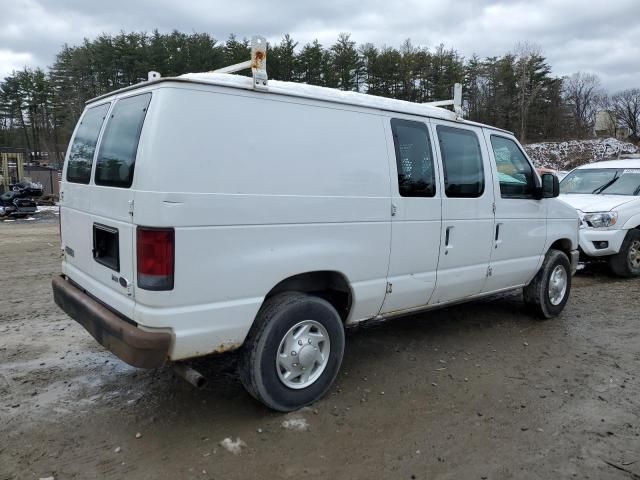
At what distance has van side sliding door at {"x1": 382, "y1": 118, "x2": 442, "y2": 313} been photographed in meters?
3.94

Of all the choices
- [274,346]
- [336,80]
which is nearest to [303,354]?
[274,346]

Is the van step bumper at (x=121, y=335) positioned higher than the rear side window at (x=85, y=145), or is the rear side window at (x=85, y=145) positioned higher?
the rear side window at (x=85, y=145)

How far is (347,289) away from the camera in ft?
12.3

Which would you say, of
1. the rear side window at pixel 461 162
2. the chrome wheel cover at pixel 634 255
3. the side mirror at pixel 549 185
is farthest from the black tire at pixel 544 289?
the chrome wheel cover at pixel 634 255

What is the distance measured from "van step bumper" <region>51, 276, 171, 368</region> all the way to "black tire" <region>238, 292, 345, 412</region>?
0.59m

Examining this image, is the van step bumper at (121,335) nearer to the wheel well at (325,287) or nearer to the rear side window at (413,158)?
the wheel well at (325,287)

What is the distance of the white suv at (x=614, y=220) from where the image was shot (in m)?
7.84

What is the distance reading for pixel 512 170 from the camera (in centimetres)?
510

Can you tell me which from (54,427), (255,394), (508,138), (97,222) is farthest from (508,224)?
(54,427)

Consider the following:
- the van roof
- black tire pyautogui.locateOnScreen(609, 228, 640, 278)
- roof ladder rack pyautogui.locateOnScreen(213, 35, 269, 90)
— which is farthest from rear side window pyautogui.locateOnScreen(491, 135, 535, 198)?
black tire pyautogui.locateOnScreen(609, 228, 640, 278)

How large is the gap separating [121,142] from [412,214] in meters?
2.23

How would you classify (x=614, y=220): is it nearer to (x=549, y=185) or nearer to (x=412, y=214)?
(x=549, y=185)

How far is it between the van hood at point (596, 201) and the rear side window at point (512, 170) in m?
3.48

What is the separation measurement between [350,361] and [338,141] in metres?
2.02
